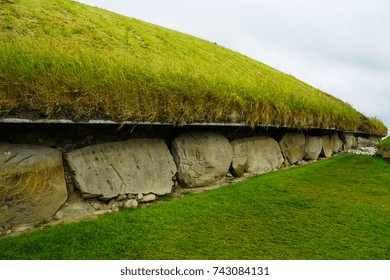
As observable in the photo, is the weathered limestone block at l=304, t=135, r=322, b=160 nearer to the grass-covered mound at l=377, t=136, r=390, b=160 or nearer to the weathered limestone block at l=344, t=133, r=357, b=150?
the grass-covered mound at l=377, t=136, r=390, b=160

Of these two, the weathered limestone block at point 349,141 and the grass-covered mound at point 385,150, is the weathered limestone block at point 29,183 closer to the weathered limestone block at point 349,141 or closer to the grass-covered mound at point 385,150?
the grass-covered mound at point 385,150

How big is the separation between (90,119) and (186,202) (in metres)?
1.82

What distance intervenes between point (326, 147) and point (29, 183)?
828cm

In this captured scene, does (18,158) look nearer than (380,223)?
Yes

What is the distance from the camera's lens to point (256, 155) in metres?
7.07

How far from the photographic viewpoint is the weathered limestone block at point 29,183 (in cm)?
404

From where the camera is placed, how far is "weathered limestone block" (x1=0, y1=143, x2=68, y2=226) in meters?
4.04

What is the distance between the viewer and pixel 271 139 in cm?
758

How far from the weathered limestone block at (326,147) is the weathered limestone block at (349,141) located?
161 centimetres

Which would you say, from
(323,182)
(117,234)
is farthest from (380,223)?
(117,234)

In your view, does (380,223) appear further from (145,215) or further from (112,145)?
(112,145)

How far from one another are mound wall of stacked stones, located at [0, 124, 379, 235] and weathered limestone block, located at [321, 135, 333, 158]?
3.59 metres

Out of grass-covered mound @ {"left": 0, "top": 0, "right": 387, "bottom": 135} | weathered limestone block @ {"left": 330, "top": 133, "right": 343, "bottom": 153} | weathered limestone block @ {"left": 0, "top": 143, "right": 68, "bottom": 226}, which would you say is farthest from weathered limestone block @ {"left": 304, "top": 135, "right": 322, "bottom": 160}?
weathered limestone block @ {"left": 0, "top": 143, "right": 68, "bottom": 226}

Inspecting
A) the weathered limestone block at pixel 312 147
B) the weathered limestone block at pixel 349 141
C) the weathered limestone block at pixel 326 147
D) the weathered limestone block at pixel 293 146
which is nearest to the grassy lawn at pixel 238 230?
the weathered limestone block at pixel 293 146
